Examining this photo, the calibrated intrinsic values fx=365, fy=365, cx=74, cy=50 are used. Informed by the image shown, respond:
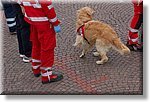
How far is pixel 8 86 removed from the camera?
534 centimetres

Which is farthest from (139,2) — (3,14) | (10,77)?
(3,14)

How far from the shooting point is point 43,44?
499 centimetres

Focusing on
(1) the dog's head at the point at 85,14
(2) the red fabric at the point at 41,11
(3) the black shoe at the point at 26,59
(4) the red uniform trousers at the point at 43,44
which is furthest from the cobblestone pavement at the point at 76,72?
(2) the red fabric at the point at 41,11

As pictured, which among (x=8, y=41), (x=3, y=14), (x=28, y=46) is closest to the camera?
(x=28, y=46)

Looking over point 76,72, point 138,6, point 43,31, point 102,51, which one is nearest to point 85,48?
point 102,51

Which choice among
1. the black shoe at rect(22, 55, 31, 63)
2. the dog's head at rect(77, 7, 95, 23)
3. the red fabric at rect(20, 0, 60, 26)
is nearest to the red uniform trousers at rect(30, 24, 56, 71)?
the red fabric at rect(20, 0, 60, 26)

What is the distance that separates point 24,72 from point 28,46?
505 mm

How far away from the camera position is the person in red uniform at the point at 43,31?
187 inches

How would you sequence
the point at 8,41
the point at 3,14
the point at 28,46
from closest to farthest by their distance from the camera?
1. the point at 28,46
2. the point at 8,41
3. the point at 3,14

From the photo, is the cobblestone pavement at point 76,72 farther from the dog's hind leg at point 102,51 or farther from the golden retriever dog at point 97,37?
the golden retriever dog at point 97,37

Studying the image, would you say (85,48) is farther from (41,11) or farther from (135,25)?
(41,11)

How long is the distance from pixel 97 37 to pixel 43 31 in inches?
42.5

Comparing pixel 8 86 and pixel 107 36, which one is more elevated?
pixel 107 36

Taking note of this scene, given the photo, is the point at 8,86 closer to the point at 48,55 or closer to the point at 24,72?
the point at 24,72
